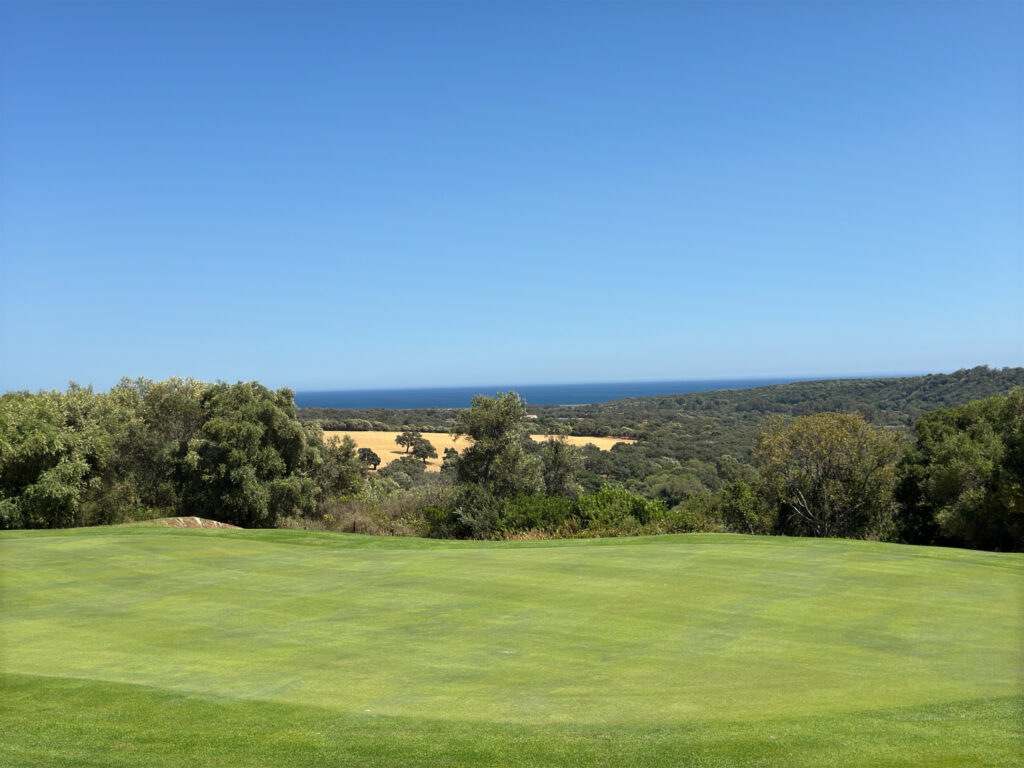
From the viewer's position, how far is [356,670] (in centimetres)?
775

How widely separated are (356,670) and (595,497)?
16954 millimetres

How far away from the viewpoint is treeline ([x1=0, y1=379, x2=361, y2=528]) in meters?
23.8

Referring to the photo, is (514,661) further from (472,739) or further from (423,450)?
(423,450)

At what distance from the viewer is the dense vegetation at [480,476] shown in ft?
78.1

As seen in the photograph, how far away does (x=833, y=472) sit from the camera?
27484 millimetres

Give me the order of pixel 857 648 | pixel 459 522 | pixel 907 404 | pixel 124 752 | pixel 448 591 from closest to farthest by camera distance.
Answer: pixel 124 752
pixel 857 648
pixel 448 591
pixel 459 522
pixel 907 404

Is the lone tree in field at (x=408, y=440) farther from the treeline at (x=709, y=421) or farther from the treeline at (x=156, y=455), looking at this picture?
the treeline at (x=156, y=455)

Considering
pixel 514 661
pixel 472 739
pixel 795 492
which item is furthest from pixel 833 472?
pixel 472 739

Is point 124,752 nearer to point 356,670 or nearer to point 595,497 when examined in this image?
point 356,670

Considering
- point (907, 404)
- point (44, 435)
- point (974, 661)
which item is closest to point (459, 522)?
point (44, 435)

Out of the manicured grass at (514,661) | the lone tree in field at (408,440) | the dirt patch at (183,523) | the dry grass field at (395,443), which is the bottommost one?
the dry grass field at (395,443)

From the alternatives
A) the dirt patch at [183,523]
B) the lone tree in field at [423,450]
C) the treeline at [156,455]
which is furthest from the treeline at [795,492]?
the lone tree in field at [423,450]

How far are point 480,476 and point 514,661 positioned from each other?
21.1 metres

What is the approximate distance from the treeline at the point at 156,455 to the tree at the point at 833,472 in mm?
17517
